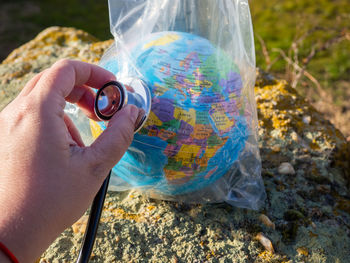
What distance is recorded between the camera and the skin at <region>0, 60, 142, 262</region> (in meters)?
0.95

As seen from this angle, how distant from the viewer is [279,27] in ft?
17.8

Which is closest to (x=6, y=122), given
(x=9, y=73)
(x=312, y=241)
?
(x=312, y=241)

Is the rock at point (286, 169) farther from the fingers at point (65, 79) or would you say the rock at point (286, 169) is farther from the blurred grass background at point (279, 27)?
the blurred grass background at point (279, 27)

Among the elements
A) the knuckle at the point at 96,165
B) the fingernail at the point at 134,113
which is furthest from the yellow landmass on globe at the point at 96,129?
the knuckle at the point at 96,165

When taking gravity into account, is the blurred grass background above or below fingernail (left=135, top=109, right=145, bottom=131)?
below

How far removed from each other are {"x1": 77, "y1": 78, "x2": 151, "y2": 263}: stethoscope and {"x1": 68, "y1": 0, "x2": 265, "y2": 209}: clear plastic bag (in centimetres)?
6

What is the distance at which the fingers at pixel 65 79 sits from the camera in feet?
3.57

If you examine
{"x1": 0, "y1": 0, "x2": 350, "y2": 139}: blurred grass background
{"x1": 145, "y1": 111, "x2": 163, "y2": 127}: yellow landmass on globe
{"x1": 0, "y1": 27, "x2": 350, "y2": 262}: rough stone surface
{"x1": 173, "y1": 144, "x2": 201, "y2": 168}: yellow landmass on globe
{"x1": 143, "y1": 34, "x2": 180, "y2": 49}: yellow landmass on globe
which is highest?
{"x1": 143, "y1": 34, "x2": 180, "y2": 49}: yellow landmass on globe

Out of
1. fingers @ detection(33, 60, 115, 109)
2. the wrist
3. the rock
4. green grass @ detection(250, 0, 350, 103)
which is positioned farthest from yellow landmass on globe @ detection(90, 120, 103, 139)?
green grass @ detection(250, 0, 350, 103)

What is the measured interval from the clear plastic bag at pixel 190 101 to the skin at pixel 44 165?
0.96ft

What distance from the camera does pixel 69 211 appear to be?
1049 millimetres

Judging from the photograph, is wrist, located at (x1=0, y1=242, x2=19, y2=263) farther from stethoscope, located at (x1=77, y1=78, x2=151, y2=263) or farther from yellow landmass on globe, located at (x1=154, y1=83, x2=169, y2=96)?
yellow landmass on globe, located at (x1=154, y1=83, x2=169, y2=96)

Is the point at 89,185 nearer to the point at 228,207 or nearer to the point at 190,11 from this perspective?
the point at 228,207

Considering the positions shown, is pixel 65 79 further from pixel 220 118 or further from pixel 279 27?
pixel 279 27
